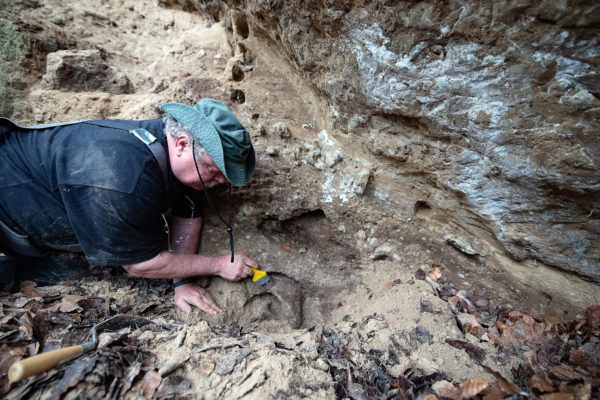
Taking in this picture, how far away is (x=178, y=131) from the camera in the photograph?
220 cm

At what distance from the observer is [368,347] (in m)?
2.14

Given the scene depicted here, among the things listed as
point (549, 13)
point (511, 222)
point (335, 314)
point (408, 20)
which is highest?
point (549, 13)

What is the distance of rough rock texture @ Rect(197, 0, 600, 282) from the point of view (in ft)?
5.11

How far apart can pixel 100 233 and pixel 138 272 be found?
0.48 m

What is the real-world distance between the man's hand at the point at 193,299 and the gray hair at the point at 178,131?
1252mm

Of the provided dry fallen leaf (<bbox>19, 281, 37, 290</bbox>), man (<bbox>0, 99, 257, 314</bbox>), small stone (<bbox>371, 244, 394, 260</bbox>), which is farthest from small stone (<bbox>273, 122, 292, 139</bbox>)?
dry fallen leaf (<bbox>19, 281, 37, 290</bbox>)

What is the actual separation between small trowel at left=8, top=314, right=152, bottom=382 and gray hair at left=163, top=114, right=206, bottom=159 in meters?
1.24

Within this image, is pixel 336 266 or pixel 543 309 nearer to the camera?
pixel 543 309

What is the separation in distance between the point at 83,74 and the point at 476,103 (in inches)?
140

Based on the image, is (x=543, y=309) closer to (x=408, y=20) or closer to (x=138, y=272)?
(x=408, y=20)

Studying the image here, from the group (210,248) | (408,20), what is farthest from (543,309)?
(210,248)

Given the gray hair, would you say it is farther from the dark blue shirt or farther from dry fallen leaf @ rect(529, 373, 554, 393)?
dry fallen leaf @ rect(529, 373, 554, 393)

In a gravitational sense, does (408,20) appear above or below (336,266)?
above

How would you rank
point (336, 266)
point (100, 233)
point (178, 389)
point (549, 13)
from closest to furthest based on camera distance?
point (549, 13) → point (178, 389) → point (100, 233) → point (336, 266)
